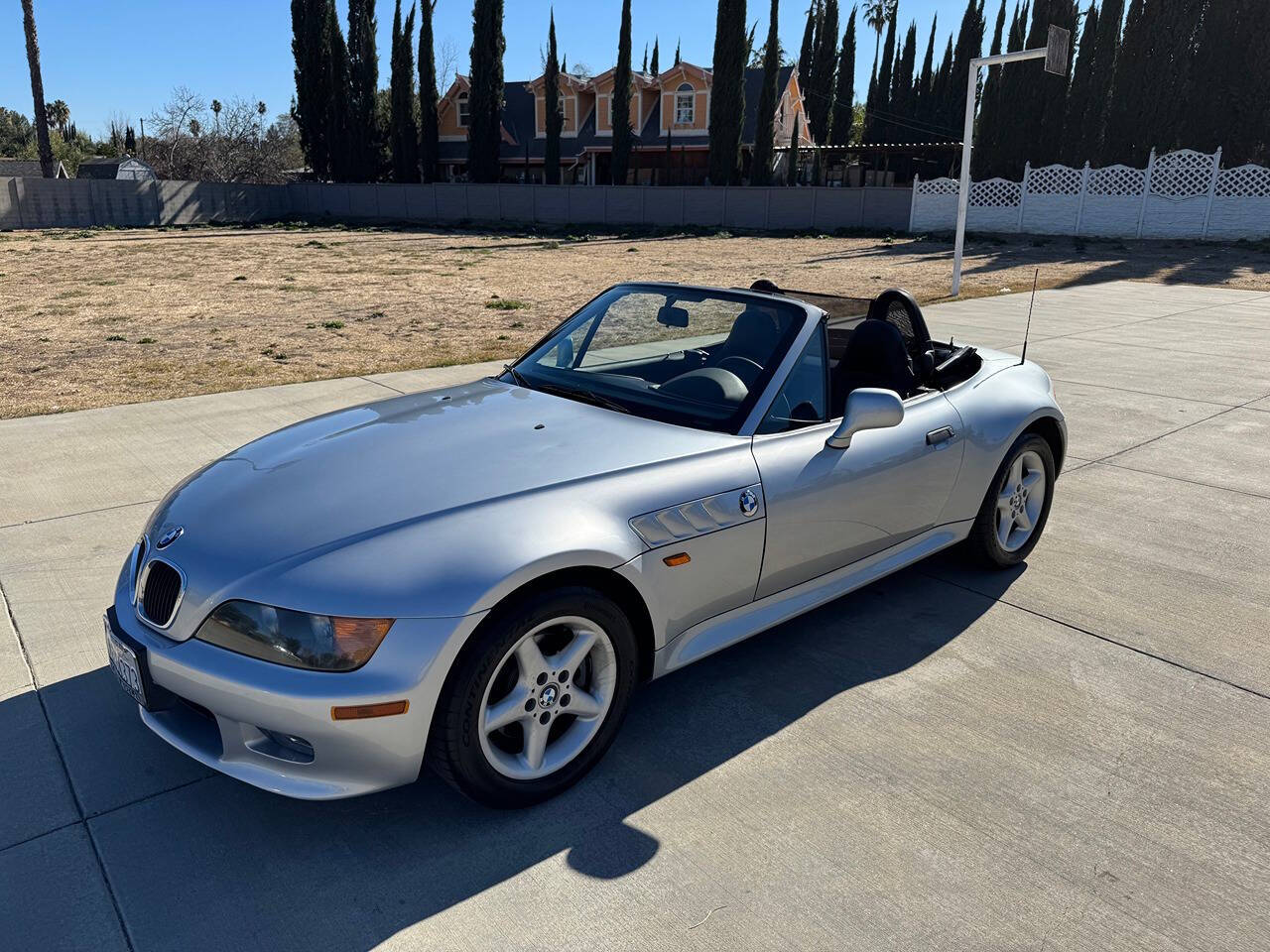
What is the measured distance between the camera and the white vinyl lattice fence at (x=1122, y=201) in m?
27.4

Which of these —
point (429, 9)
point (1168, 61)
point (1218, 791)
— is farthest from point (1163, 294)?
point (429, 9)

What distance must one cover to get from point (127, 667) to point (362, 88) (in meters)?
55.0

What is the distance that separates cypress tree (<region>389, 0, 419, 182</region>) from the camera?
164ft

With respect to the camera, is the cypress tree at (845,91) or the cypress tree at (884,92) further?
the cypress tree at (884,92)

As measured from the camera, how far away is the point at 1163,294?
1683 cm

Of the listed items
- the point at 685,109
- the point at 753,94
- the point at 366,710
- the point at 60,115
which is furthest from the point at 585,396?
the point at 60,115

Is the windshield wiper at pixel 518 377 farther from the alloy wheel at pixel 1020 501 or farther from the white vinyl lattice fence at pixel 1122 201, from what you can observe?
the white vinyl lattice fence at pixel 1122 201

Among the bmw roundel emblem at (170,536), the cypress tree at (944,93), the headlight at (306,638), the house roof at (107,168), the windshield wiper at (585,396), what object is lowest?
the headlight at (306,638)

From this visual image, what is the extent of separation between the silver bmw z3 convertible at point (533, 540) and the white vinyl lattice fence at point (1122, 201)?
2873cm

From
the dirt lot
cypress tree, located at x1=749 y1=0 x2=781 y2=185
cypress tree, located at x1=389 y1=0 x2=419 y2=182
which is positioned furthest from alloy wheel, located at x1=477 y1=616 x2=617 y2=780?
cypress tree, located at x1=389 y1=0 x2=419 y2=182

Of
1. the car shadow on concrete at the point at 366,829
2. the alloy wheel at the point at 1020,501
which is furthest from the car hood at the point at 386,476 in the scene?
the alloy wheel at the point at 1020,501

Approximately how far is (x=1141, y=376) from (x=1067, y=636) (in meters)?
6.49

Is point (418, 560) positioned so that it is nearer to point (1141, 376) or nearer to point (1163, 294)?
point (1141, 376)

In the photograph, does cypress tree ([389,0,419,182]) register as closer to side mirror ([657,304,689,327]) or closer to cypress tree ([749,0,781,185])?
cypress tree ([749,0,781,185])
